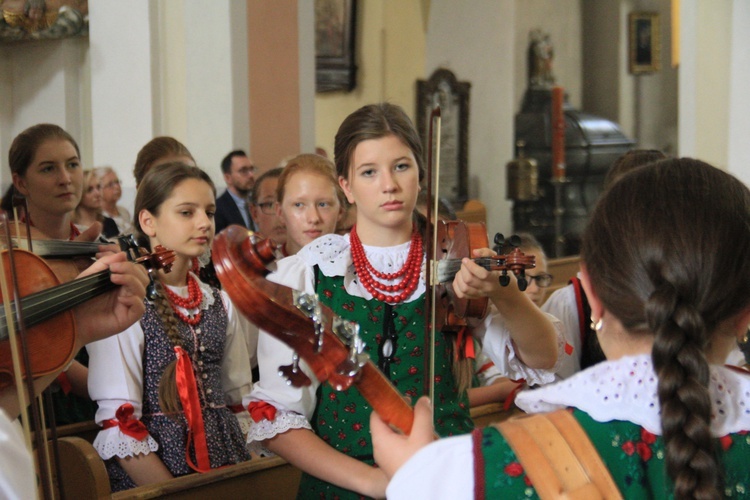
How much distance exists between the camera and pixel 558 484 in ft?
3.93

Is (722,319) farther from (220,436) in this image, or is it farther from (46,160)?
(46,160)

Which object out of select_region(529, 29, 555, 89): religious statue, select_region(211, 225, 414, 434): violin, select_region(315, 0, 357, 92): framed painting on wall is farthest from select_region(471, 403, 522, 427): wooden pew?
select_region(529, 29, 555, 89): religious statue

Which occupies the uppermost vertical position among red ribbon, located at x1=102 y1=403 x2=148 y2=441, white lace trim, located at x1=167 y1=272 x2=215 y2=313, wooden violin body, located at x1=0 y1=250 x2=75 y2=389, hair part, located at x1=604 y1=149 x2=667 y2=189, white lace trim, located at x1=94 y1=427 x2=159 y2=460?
hair part, located at x1=604 y1=149 x2=667 y2=189

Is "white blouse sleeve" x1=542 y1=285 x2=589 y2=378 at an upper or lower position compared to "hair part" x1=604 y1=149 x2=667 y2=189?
lower

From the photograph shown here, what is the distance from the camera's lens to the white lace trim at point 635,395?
1.24 meters

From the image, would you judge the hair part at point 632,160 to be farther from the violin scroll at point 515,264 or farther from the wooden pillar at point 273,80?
the wooden pillar at point 273,80

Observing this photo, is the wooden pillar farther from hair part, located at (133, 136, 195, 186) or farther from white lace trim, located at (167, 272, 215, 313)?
white lace trim, located at (167, 272, 215, 313)

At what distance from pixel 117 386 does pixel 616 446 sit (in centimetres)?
175

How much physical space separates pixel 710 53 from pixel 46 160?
5.83 meters

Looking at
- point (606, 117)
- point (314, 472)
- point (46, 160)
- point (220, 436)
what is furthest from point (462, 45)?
point (314, 472)

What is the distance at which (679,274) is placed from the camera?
1203mm

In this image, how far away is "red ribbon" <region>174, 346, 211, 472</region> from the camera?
8.99 feet

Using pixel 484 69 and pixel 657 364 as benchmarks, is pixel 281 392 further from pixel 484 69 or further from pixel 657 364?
pixel 484 69

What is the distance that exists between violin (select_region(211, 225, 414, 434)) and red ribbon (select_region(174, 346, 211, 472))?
1.44m
